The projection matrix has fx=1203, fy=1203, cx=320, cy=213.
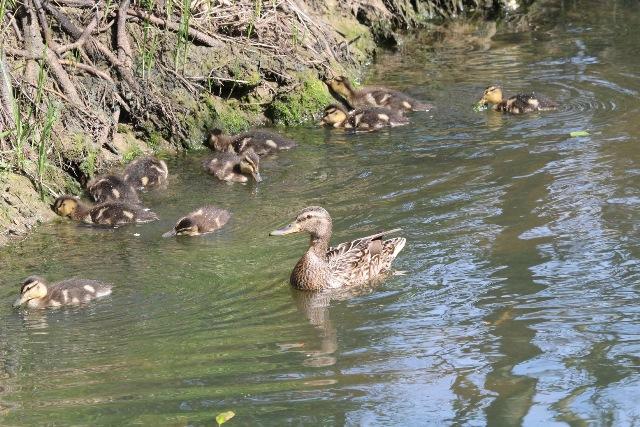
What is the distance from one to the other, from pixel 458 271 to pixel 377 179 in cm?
218

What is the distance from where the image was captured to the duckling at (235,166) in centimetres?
888

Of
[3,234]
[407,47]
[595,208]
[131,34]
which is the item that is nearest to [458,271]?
[595,208]

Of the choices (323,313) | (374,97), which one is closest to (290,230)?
(323,313)

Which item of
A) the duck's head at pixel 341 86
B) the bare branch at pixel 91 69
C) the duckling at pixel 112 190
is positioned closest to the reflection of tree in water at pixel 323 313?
the duckling at pixel 112 190

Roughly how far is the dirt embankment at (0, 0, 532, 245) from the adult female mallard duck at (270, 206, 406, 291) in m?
2.13

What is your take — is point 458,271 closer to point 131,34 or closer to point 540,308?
point 540,308

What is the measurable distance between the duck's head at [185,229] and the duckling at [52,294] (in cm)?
121

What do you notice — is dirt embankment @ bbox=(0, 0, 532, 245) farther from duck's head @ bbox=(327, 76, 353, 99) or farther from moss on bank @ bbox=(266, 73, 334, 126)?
duck's head @ bbox=(327, 76, 353, 99)

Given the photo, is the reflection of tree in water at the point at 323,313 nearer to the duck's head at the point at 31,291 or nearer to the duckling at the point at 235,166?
the duck's head at the point at 31,291

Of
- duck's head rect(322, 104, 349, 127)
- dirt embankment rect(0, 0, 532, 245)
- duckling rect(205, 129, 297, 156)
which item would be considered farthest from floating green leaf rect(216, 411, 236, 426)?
duck's head rect(322, 104, 349, 127)

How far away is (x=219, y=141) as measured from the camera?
980 centimetres

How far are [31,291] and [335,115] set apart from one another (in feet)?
14.4

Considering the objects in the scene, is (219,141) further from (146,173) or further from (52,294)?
(52,294)

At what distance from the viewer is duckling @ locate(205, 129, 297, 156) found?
9.59 m
